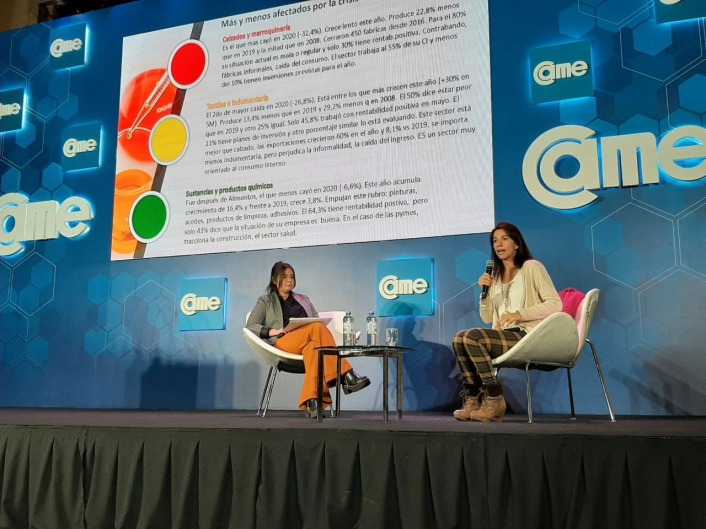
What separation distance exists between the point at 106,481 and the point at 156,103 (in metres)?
3.29

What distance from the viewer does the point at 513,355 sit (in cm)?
313

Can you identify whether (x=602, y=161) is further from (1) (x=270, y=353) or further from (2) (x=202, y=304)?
(2) (x=202, y=304)

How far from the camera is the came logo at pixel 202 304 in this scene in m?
4.89

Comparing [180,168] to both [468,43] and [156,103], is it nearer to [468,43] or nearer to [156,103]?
[156,103]

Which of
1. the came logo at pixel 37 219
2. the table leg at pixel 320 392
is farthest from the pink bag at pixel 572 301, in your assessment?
the came logo at pixel 37 219

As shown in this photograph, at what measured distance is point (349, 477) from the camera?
2455mm

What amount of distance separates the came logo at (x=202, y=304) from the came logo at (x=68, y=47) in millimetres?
2149

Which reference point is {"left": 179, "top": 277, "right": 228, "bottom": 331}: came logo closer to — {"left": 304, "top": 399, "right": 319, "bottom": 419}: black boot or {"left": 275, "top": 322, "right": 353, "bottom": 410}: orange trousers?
{"left": 275, "top": 322, "right": 353, "bottom": 410}: orange trousers

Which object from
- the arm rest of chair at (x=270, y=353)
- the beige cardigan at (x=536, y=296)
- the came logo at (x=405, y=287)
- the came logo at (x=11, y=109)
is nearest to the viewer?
the beige cardigan at (x=536, y=296)

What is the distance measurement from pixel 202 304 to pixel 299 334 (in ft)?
4.65

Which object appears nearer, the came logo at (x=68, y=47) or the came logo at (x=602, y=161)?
the came logo at (x=602, y=161)

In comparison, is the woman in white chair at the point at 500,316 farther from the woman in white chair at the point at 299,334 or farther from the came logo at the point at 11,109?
the came logo at the point at 11,109

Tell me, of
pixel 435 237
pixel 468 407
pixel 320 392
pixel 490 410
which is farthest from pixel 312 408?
pixel 435 237

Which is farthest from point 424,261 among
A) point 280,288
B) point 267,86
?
point 267,86
